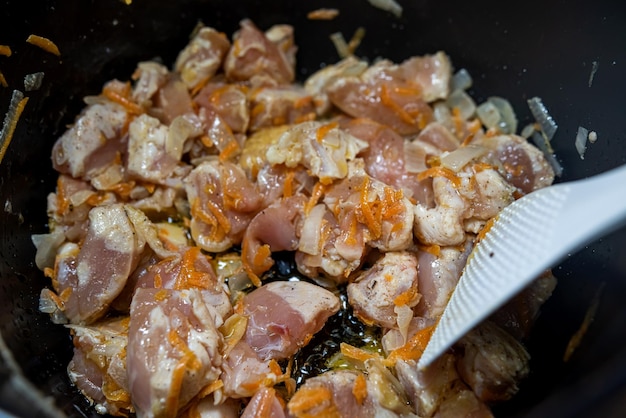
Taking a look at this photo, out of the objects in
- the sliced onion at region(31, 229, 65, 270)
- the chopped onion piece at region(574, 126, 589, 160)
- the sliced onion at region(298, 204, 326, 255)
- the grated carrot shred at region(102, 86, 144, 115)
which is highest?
the grated carrot shred at region(102, 86, 144, 115)

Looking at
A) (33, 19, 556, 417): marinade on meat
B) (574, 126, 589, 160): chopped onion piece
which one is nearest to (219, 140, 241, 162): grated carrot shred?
(33, 19, 556, 417): marinade on meat

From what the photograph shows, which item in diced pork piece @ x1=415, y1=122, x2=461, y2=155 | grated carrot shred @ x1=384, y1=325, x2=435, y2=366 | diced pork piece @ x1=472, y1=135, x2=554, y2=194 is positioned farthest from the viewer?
diced pork piece @ x1=415, y1=122, x2=461, y2=155

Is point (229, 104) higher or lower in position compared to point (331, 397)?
higher

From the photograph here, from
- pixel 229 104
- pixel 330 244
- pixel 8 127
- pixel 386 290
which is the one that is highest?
pixel 8 127

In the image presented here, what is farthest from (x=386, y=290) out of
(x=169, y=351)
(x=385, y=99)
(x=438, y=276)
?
(x=385, y=99)

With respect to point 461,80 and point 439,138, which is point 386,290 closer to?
point 439,138

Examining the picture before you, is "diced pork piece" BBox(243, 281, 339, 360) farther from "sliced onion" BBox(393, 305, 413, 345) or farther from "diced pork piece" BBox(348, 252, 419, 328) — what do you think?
"sliced onion" BBox(393, 305, 413, 345)

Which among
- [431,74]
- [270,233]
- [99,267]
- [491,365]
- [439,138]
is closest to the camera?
[491,365]
